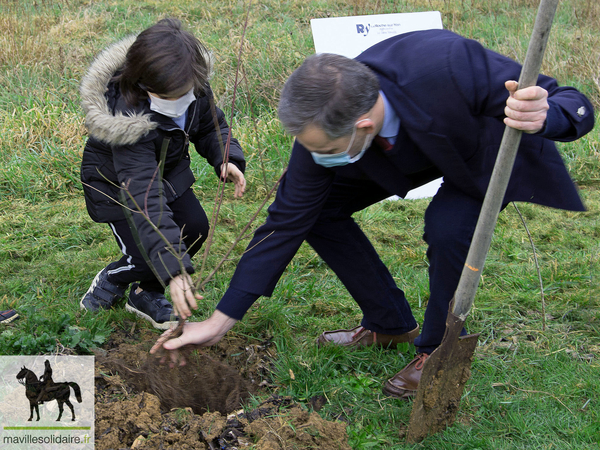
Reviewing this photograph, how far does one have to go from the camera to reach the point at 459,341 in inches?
76.9

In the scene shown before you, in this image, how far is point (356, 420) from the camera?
2207 mm

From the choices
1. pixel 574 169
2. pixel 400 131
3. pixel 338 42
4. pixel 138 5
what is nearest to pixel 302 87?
pixel 400 131

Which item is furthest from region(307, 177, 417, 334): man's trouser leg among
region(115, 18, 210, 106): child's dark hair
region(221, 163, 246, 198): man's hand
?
region(115, 18, 210, 106): child's dark hair

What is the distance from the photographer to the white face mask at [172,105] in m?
2.32

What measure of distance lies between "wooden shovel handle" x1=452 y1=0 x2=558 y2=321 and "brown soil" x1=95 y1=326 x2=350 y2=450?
74cm


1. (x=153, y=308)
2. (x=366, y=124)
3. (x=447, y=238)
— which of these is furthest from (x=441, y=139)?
(x=153, y=308)

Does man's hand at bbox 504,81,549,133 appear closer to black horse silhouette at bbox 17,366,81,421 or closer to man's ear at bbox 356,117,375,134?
man's ear at bbox 356,117,375,134

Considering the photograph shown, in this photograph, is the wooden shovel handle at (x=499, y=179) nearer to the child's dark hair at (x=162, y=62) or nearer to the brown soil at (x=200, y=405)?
the brown soil at (x=200, y=405)

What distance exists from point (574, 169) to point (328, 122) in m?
4.28

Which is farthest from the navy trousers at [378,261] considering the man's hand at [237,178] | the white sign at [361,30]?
the white sign at [361,30]

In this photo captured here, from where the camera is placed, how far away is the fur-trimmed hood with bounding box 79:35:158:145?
226cm

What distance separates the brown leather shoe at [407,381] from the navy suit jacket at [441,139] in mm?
755

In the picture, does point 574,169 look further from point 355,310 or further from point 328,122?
point 328,122

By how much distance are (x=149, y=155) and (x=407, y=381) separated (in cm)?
159
